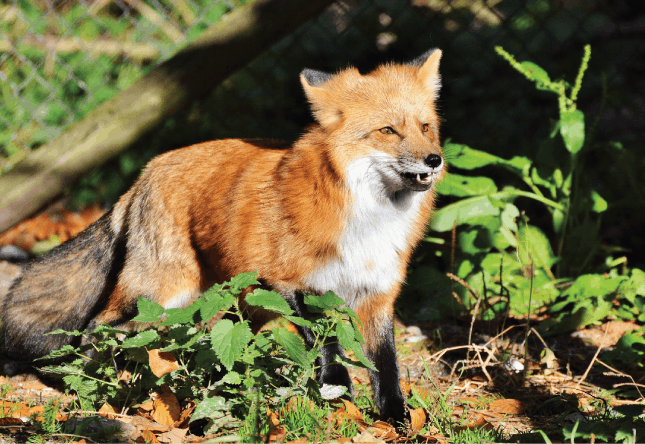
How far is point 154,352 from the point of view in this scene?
2.50 meters

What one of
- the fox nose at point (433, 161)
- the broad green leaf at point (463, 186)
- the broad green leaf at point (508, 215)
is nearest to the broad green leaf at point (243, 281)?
the fox nose at point (433, 161)

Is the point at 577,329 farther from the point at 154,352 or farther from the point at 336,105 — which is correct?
the point at 154,352

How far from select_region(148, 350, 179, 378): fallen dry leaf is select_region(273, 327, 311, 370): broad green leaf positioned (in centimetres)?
54

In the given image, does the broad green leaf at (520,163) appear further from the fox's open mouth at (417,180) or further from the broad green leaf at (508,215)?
the fox's open mouth at (417,180)

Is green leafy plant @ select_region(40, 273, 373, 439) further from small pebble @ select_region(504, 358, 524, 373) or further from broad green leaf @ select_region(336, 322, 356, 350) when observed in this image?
small pebble @ select_region(504, 358, 524, 373)

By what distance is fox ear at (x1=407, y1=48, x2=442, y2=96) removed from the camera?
3088mm

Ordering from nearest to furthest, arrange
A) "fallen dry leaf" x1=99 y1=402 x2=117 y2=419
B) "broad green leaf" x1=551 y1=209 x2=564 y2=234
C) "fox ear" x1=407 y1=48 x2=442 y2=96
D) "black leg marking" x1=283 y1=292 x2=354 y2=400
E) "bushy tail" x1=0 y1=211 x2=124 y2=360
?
1. "fallen dry leaf" x1=99 y1=402 x2=117 y2=419
2. "black leg marking" x1=283 y1=292 x2=354 y2=400
3. "fox ear" x1=407 y1=48 x2=442 y2=96
4. "bushy tail" x1=0 y1=211 x2=124 y2=360
5. "broad green leaf" x1=551 y1=209 x2=564 y2=234

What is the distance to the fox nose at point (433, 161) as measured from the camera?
2607 mm

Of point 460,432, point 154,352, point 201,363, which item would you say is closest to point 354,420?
point 460,432

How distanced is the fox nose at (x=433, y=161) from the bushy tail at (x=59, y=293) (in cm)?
186

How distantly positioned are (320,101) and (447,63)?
9.55 feet

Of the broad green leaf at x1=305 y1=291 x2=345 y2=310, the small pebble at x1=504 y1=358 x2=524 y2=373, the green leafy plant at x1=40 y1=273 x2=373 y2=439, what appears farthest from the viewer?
the small pebble at x1=504 y1=358 x2=524 y2=373

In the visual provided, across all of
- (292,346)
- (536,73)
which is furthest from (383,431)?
(536,73)

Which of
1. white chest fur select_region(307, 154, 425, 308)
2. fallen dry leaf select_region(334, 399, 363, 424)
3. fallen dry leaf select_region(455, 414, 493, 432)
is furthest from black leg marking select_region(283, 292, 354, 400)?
fallen dry leaf select_region(455, 414, 493, 432)
